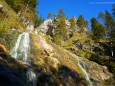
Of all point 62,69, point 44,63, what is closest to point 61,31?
point 62,69

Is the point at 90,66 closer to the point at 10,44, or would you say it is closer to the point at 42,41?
the point at 42,41

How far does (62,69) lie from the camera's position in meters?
34.5

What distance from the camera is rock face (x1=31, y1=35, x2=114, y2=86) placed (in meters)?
30.1

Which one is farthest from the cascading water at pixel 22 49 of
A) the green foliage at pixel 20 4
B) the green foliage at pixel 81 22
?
the green foliage at pixel 81 22

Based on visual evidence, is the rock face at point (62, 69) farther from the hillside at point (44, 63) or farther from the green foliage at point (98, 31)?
the green foliage at point (98, 31)

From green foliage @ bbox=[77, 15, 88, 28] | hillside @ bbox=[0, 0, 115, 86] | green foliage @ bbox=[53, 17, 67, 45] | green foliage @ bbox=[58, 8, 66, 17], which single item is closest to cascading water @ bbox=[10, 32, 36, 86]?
hillside @ bbox=[0, 0, 115, 86]

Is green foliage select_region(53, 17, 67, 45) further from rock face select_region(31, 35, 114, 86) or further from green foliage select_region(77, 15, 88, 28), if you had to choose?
rock face select_region(31, 35, 114, 86)

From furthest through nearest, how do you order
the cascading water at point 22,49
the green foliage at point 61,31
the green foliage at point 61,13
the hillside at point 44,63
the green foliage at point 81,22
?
the green foliage at point 61,13
the green foliage at point 81,22
the green foliage at point 61,31
the cascading water at point 22,49
the hillside at point 44,63

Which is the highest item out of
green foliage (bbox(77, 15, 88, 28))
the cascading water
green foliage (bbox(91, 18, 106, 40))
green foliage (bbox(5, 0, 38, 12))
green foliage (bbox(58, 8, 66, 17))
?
green foliage (bbox(58, 8, 66, 17))

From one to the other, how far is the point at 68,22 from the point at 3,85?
9168cm

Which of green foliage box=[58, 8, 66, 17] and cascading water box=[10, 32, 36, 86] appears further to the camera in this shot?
green foliage box=[58, 8, 66, 17]

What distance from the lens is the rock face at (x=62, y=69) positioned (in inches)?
1185

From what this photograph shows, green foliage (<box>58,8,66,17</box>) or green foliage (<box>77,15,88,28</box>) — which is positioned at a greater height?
green foliage (<box>58,8,66,17</box>)

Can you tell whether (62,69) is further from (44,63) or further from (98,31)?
(98,31)
